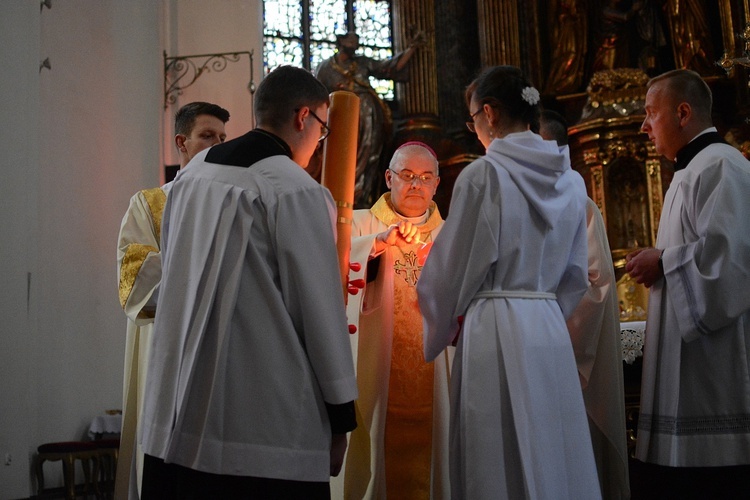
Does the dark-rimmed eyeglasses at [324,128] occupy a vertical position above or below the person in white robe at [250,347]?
above

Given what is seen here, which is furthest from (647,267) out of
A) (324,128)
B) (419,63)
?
(419,63)

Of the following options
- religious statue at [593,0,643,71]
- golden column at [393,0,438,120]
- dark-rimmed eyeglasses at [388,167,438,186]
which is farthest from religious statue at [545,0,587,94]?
dark-rimmed eyeglasses at [388,167,438,186]

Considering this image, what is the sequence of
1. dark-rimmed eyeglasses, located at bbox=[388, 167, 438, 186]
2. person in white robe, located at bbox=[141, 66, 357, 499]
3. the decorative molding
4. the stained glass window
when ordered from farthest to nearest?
1. the stained glass window
2. the decorative molding
3. dark-rimmed eyeglasses, located at bbox=[388, 167, 438, 186]
4. person in white robe, located at bbox=[141, 66, 357, 499]

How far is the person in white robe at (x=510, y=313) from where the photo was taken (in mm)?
2824

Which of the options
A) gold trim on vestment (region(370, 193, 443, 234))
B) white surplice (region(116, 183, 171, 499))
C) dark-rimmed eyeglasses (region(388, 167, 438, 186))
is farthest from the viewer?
gold trim on vestment (region(370, 193, 443, 234))

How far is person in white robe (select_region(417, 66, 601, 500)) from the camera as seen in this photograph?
9.27 ft

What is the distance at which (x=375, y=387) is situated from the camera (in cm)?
422

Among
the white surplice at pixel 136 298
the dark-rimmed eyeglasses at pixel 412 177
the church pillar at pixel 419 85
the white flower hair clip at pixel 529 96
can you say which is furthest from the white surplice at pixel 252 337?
the church pillar at pixel 419 85

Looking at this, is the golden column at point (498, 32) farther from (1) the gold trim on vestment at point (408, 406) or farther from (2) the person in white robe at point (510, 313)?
(2) the person in white robe at point (510, 313)

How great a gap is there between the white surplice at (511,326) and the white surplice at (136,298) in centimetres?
A: 125

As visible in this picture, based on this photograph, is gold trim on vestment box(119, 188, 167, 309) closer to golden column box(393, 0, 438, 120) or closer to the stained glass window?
golden column box(393, 0, 438, 120)

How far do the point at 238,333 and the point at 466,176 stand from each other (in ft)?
3.42

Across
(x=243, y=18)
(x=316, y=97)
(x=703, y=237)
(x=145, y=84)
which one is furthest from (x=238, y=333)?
(x=243, y=18)

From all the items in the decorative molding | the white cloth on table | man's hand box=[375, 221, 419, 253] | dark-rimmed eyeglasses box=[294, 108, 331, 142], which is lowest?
the white cloth on table
